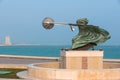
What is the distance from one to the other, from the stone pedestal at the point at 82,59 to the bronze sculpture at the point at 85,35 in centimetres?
70

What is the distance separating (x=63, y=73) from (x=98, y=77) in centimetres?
189

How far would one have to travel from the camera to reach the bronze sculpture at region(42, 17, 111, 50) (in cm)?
2017

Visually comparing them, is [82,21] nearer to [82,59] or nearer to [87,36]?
[87,36]

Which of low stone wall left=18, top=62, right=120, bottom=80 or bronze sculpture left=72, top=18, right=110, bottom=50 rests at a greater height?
bronze sculpture left=72, top=18, right=110, bottom=50

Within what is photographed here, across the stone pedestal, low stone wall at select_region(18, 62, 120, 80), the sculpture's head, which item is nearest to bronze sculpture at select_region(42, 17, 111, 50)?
the sculpture's head

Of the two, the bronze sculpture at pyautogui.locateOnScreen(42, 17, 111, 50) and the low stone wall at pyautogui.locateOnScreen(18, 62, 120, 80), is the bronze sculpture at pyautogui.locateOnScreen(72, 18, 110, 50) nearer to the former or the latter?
the bronze sculpture at pyautogui.locateOnScreen(42, 17, 111, 50)

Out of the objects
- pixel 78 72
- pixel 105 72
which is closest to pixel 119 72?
pixel 105 72

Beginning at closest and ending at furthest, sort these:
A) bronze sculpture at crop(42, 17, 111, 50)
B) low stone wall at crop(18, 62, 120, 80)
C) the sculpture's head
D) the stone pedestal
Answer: low stone wall at crop(18, 62, 120, 80)
the stone pedestal
bronze sculpture at crop(42, 17, 111, 50)
the sculpture's head

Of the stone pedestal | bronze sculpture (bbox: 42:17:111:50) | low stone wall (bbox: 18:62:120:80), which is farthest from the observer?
bronze sculpture (bbox: 42:17:111:50)

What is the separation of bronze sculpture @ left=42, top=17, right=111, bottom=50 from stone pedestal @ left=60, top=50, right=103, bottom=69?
701 mm

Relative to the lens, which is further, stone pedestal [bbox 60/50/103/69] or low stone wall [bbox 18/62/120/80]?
stone pedestal [bbox 60/50/103/69]

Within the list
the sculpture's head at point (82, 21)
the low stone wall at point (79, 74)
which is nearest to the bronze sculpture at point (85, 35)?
the sculpture's head at point (82, 21)

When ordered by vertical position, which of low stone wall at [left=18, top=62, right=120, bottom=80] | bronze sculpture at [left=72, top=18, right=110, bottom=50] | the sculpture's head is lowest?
low stone wall at [left=18, top=62, right=120, bottom=80]

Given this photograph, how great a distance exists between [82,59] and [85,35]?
6.00ft
